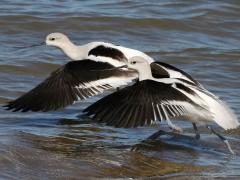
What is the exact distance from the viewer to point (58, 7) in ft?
52.7

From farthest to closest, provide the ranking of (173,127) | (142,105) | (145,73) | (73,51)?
1. (73,51)
2. (173,127)
3. (145,73)
4. (142,105)

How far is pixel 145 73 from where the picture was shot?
9000 millimetres

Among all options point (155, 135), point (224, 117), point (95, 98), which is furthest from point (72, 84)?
point (224, 117)

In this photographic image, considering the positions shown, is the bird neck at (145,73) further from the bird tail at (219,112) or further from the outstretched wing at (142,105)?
the bird tail at (219,112)

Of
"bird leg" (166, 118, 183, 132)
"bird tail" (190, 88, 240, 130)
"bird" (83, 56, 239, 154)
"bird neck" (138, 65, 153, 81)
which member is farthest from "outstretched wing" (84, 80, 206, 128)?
"bird leg" (166, 118, 183, 132)

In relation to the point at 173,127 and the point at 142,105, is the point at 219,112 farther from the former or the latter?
the point at 173,127

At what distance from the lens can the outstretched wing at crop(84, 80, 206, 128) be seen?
8.30 m

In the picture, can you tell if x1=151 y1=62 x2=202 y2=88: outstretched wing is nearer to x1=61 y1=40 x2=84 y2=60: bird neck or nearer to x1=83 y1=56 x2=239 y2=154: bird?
x1=83 y1=56 x2=239 y2=154: bird

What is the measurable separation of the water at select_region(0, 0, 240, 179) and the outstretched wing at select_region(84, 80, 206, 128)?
45 centimetres

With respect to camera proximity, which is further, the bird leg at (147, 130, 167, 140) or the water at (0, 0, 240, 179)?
the bird leg at (147, 130, 167, 140)

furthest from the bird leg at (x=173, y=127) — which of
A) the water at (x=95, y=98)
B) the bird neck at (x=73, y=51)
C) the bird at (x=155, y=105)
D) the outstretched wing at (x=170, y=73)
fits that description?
the bird neck at (x=73, y=51)

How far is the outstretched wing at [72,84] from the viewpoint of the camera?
9.51 m

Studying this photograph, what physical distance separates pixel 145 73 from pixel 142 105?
2.26ft

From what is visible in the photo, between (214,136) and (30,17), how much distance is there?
624cm
